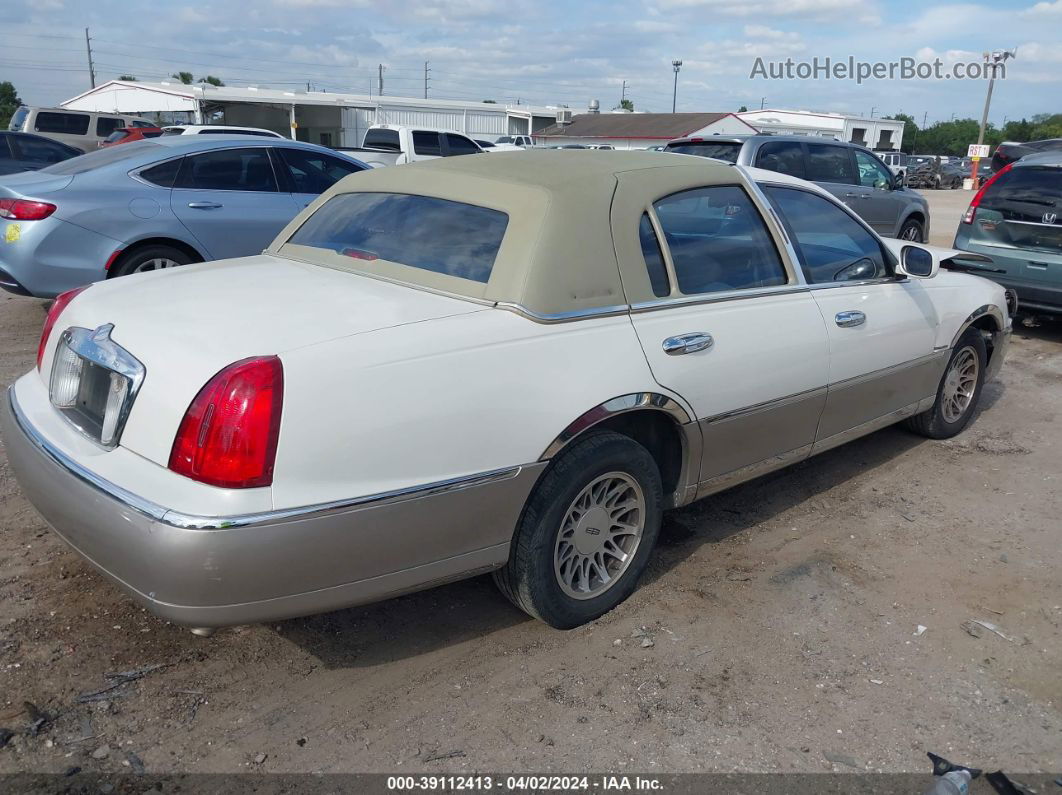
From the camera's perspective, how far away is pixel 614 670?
3.12 meters

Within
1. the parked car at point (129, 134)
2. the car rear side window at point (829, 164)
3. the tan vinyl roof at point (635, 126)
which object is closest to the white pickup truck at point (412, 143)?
the parked car at point (129, 134)

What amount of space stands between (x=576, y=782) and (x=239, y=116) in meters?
46.4

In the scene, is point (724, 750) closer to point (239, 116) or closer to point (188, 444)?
point (188, 444)

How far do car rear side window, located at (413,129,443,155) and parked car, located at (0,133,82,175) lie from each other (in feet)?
21.6

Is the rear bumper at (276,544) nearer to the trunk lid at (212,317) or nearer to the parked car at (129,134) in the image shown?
the trunk lid at (212,317)

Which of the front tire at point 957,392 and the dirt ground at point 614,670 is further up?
the front tire at point 957,392

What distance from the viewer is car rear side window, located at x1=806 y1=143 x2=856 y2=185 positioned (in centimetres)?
1104

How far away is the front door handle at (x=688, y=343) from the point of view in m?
3.34

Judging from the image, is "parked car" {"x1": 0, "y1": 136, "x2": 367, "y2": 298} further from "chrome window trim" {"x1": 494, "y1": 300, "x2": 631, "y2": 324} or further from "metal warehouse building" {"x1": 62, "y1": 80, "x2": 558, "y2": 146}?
"metal warehouse building" {"x1": 62, "y1": 80, "x2": 558, "y2": 146}

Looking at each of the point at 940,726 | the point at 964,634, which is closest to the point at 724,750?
the point at 940,726

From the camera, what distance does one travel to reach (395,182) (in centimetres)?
392

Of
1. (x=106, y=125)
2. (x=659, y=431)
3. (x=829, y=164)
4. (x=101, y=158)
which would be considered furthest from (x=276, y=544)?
(x=106, y=125)

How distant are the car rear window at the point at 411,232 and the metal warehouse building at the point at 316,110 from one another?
36.3m

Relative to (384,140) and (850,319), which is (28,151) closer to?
(384,140)
